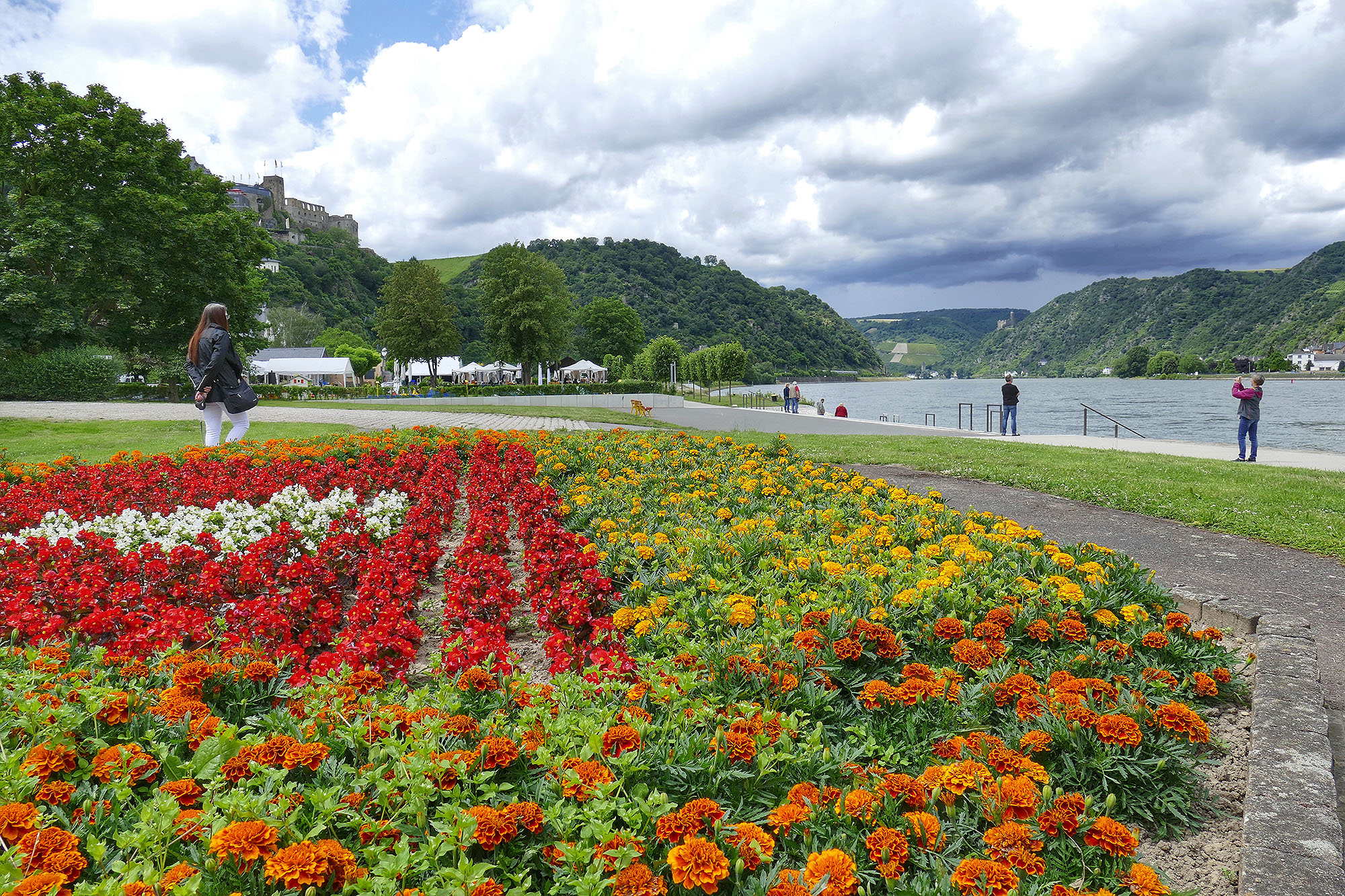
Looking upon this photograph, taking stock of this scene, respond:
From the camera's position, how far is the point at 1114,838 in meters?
1.81

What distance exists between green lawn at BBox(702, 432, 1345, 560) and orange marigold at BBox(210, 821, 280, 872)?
295 inches

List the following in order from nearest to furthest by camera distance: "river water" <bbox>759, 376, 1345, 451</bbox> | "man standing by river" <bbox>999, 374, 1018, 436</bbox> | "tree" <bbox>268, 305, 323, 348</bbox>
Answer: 1. "man standing by river" <bbox>999, 374, 1018, 436</bbox>
2. "river water" <bbox>759, 376, 1345, 451</bbox>
3. "tree" <bbox>268, 305, 323, 348</bbox>

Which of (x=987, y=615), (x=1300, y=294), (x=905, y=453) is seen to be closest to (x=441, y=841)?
(x=987, y=615)

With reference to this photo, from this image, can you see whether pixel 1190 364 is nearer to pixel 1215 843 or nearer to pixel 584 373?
pixel 584 373

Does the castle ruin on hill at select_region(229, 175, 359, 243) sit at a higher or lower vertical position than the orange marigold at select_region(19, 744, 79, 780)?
higher

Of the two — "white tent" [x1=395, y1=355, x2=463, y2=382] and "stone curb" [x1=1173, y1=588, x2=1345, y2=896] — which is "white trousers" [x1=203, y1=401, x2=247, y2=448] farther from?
"white tent" [x1=395, y1=355, x2=463, y2=382]

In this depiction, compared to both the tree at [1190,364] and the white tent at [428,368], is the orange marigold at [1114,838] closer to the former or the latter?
the white tent at [428,368]

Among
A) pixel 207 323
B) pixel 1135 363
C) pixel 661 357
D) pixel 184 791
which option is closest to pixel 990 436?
pixel 207 323

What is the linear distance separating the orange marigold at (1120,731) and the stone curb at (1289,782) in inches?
14.3

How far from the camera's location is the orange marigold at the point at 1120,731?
7.29ft

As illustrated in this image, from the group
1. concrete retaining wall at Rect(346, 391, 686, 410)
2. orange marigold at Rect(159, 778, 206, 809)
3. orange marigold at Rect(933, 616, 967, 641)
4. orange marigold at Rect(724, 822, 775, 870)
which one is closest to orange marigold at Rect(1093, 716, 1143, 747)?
orange marigold at Rect(933, 616, 967, 641)

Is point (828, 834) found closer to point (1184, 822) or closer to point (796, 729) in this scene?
point (796, 729)

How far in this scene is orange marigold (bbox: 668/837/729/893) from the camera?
156 centimetres

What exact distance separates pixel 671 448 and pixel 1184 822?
269 inches
